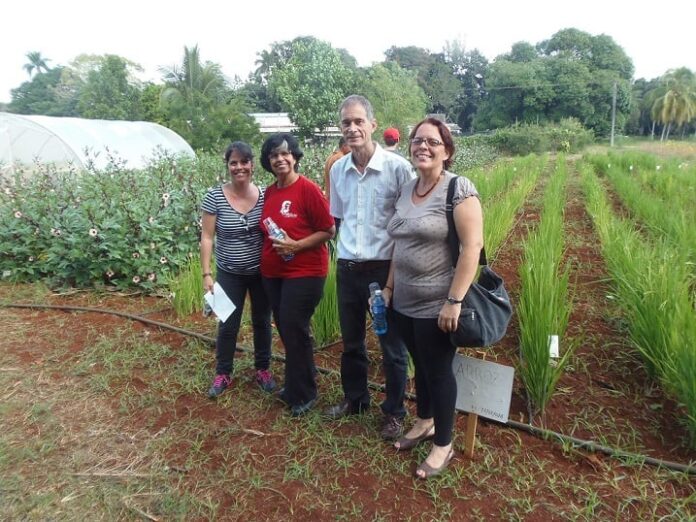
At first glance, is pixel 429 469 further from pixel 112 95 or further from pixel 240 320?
pixel 112 95

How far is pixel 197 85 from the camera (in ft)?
72.6

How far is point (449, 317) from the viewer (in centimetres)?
158

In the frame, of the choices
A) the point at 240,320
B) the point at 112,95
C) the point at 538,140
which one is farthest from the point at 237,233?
the point at 538,140

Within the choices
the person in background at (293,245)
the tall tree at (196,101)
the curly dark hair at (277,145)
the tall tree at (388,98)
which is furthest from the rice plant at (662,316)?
the tall tree at (388,98)

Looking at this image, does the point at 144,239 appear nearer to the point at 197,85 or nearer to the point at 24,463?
the point at 24,463

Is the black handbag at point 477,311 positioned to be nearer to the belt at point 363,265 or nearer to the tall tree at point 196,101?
the belt at point 363,265

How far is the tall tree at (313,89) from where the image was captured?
1914cm

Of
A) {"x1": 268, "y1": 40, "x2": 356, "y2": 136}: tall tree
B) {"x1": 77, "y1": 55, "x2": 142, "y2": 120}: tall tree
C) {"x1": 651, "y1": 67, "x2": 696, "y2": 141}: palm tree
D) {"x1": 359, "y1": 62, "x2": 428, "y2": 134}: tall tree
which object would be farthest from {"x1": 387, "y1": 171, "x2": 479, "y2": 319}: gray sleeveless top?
{"x1": 651, "y1": 67, "x2": 696, "y2": 141}: palm tree

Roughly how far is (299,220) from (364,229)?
318 mm

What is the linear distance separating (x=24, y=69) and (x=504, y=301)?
6953cm

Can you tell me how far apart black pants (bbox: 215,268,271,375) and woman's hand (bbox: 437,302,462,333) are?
41.6 inches

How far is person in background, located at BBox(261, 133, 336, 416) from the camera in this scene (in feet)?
6.68

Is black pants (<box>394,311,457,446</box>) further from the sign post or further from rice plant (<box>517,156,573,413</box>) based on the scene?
rice plant (<box>517,156,573,413</box>)

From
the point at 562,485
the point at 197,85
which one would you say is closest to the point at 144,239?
the point at 562,485
